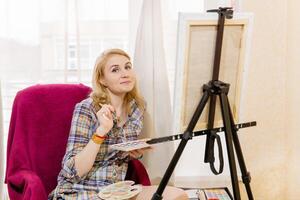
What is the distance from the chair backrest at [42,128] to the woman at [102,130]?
148 millimetres

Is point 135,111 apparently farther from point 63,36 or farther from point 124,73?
point 63,36

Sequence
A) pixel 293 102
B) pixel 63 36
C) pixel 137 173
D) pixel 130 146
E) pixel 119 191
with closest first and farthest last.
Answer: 1. pixel 130 146
2. pixel 119 191
3. pixel 137 173
4. pixel 63 36
5. pixel 293 102

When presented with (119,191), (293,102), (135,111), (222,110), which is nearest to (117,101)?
(135,111)

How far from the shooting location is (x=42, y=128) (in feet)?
6.60

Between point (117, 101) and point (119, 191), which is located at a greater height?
point (117, 101)

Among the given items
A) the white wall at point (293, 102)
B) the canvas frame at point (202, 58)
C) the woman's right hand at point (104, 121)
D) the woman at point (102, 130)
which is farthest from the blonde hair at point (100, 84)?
the white wall at point (293, 102)

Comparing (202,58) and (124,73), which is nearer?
(202,58)

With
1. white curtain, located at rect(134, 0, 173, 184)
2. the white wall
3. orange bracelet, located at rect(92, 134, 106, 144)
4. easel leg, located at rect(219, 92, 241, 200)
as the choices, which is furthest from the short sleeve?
the white wall

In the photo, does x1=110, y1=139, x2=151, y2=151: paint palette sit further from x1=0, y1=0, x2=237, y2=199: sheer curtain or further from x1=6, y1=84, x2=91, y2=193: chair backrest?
x1=0, y1=0, x2=237, y2=199: sheer curtain

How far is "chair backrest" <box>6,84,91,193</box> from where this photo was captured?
6.38ft

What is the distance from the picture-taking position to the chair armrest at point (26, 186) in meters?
1.71

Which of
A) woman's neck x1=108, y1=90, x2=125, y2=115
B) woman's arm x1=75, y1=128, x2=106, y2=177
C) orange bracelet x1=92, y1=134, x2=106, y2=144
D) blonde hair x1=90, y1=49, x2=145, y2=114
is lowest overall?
Answer: woman's arm x1=75, y1=128, x2=106, y2=177

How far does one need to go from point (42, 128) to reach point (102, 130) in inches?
15.4

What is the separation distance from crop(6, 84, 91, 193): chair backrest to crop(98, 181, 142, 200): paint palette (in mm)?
385
